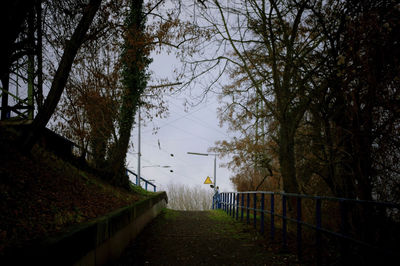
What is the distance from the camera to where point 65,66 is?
5559mm

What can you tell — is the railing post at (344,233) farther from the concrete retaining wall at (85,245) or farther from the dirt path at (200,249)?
the concrete retaining wall at (85,245)

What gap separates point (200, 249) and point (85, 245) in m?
2.87

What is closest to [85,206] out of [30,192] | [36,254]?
[30,192]

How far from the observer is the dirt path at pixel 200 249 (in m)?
4.95

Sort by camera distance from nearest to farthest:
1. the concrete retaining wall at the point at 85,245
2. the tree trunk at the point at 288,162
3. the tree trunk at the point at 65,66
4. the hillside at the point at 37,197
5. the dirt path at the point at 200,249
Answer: the concrete retaining wall at the point at 85,245, the hillside at the point at 37,197, the dirt path at the point at 200,249, the tree trunk at the point at 65,66, the tree trunk at the point at 288,162

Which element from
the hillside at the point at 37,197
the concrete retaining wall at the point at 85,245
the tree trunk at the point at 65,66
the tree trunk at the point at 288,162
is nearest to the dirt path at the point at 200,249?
the concrete retaining wall at the point at 85,245

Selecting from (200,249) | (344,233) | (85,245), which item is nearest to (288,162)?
(200,249)

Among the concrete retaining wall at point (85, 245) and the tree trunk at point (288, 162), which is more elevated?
the tree trunk at point (288, 162)

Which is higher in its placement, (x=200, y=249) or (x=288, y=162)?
(x=288, y=162)

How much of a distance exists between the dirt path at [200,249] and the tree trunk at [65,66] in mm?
3151

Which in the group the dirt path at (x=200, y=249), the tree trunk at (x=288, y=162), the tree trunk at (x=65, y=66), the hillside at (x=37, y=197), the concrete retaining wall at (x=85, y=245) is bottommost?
the dirt path at (x=200, y=249)

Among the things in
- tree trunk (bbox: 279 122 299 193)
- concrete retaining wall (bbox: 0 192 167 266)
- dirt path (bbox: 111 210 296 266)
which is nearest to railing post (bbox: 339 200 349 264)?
dirt path (bbox: 111 210 296 266)

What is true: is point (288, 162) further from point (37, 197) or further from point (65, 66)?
point (37, 197)

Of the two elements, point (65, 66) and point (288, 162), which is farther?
point (288, 162)
